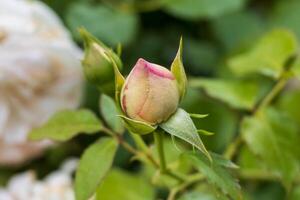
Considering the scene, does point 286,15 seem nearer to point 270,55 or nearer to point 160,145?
point 270,55

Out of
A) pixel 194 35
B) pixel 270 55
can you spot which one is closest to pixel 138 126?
pixel 270 55

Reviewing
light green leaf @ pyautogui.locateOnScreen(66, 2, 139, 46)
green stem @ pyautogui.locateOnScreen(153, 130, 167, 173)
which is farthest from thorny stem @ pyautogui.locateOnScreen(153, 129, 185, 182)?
light green leaf @ pyautogui.locateOnScreen(66, 2, 139, 46)

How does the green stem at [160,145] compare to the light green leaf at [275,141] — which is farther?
the light green leaf at [275,141]

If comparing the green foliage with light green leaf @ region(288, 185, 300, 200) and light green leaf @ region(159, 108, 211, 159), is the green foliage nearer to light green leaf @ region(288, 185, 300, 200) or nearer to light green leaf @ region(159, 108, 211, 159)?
light green leaf @ region(288, 185, 300, 200)

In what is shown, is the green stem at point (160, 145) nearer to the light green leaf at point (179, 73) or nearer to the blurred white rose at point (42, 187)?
the light green leaf at point (179, 73)

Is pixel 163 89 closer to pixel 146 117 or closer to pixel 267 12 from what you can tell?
pixel 146 117

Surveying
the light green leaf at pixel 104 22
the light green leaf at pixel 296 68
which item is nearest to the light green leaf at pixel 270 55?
the light green leaf at pixel 296 68

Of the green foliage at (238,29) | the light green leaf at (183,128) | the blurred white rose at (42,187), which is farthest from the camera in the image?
the green foliage at (238,29)
